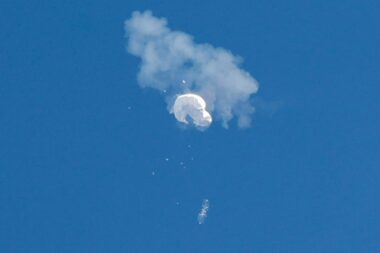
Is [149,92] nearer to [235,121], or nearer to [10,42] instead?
[235,121]

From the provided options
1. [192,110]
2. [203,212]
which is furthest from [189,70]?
[203,212]

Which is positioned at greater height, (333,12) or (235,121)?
(333,12)

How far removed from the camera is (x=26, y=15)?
13703mm

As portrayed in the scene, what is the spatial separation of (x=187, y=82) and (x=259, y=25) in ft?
6.78

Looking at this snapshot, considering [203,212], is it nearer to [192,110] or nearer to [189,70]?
[192,110]

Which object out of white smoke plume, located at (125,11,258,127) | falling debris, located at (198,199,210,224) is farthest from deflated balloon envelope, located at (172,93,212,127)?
falling debris, located at (198,199,210,224)

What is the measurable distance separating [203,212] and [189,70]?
10.5 feet

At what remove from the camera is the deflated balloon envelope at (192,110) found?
44.1ft

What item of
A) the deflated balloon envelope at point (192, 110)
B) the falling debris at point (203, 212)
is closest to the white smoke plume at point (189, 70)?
the deflated balloon envelope at point (192, 110)

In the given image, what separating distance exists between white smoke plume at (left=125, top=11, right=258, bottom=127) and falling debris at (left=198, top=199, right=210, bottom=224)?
5.86 feet

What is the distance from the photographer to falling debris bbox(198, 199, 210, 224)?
13641 mm

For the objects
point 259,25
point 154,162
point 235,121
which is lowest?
point 154,162

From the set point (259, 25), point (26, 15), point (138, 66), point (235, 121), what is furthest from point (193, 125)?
point (26, 15)

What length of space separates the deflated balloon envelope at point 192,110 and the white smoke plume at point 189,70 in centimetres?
6
